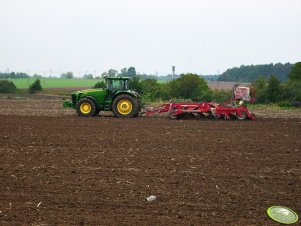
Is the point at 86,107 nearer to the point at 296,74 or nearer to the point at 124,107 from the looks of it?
the point at 124,107

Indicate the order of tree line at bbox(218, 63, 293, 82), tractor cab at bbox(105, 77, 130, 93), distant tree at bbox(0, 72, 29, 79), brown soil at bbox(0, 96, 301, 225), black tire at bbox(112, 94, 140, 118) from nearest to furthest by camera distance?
brown soil at bbox(0, 96, 301, 225), black tire at bbox(112, 94, 140, 118), tractor cab at bbox(105, 77, 130, 93), tree line at bbox(218, 63, 293, 82), distant tree at bbox(0, 72, 29, 79)

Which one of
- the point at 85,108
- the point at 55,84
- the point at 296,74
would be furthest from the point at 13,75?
the point at 85,108

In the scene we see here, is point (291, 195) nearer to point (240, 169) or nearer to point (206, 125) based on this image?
point (240, 169)

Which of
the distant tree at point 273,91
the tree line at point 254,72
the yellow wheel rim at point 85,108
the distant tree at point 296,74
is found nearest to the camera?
the yellow wheel rim at point 85,108

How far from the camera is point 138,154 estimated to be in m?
10.8

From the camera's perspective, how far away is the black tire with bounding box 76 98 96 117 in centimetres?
2030

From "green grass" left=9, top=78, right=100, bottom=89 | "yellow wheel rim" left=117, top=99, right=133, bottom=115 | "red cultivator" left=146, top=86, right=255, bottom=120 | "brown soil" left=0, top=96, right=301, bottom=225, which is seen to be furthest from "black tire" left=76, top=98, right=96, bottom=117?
"green grass" left=9, top=78, right=100, bottom=89

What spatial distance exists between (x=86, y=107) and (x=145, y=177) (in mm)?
12332

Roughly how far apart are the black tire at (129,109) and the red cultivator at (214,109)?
74cm

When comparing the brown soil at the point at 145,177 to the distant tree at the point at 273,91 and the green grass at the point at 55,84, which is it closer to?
the distant tree at the point at 273,91

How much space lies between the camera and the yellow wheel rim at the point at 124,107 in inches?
791

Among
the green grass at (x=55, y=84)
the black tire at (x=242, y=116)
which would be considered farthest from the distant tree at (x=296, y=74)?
the green grass at (x=55, y=84)

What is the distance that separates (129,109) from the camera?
20.1m

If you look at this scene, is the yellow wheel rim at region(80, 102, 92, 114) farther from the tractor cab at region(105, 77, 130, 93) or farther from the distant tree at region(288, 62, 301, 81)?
the distant tree at region(288, 62, 301, 81)
